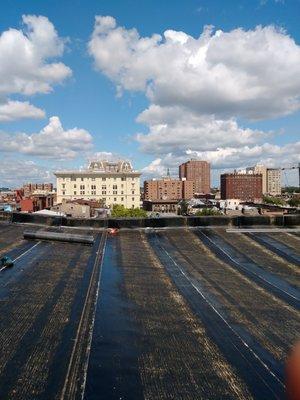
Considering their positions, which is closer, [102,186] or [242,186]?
[102,186]

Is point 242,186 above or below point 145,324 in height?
above

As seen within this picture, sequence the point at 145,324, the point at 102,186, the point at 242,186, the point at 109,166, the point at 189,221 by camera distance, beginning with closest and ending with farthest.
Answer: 1. the point at 145,324
2. the point at 189,221
3. the point at 102,186
4. the point at 109,166
5. the point at 242,186

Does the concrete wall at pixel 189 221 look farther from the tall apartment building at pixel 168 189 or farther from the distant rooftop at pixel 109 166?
the tall apartment building at pixel 168 189

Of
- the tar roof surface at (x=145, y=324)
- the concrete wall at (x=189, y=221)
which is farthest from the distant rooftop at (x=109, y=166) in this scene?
the tar roof surface at (x=145, y=324)

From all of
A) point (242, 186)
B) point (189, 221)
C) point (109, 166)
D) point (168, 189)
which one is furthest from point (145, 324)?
point (242, 186)

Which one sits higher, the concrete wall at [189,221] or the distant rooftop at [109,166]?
the distant rooftop at [109,166]

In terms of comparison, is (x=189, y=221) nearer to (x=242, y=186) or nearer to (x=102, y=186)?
(x=102, y=186)

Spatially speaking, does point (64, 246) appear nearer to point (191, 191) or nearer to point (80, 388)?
point (80, 388)
